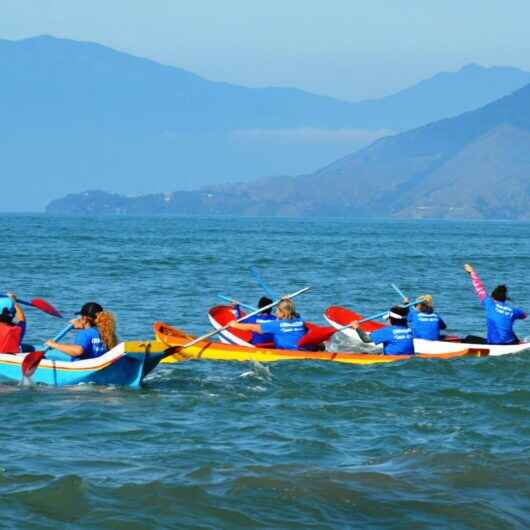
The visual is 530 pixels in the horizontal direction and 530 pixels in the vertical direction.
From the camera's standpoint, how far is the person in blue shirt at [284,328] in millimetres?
24516

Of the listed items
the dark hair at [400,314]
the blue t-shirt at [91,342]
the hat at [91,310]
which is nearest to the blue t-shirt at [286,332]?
the dark hair at [400,314]

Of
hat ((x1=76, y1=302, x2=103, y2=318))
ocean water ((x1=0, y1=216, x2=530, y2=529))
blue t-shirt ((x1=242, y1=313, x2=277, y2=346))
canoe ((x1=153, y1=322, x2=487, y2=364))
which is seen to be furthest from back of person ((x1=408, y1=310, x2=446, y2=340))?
hat ((x1=76, y1=302, x2=103, y2=318))

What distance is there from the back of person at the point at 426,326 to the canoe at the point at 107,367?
7.28m

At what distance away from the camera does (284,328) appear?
24.6 metres

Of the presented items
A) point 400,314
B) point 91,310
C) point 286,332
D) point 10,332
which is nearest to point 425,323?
point 400,314

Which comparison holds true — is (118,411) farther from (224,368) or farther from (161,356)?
(224,368)

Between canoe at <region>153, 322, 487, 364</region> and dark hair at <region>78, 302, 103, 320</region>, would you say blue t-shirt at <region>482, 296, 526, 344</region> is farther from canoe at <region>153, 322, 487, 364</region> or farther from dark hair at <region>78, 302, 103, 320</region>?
dark hair at <region>78, 302, 103, 320</region>

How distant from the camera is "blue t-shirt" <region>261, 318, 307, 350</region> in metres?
24.5

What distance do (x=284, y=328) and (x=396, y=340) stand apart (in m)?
2.31

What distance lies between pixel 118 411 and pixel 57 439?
6.53ft

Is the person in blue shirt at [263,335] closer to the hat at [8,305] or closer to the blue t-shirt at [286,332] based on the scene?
the blue t-shirt at [286,332]

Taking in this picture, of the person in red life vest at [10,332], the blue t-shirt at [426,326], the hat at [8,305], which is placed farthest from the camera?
the blue t-shirt at [426,326]

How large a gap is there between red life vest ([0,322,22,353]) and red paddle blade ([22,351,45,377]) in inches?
42.5

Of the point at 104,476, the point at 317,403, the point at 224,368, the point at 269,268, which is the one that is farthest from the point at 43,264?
the point at 104,476
